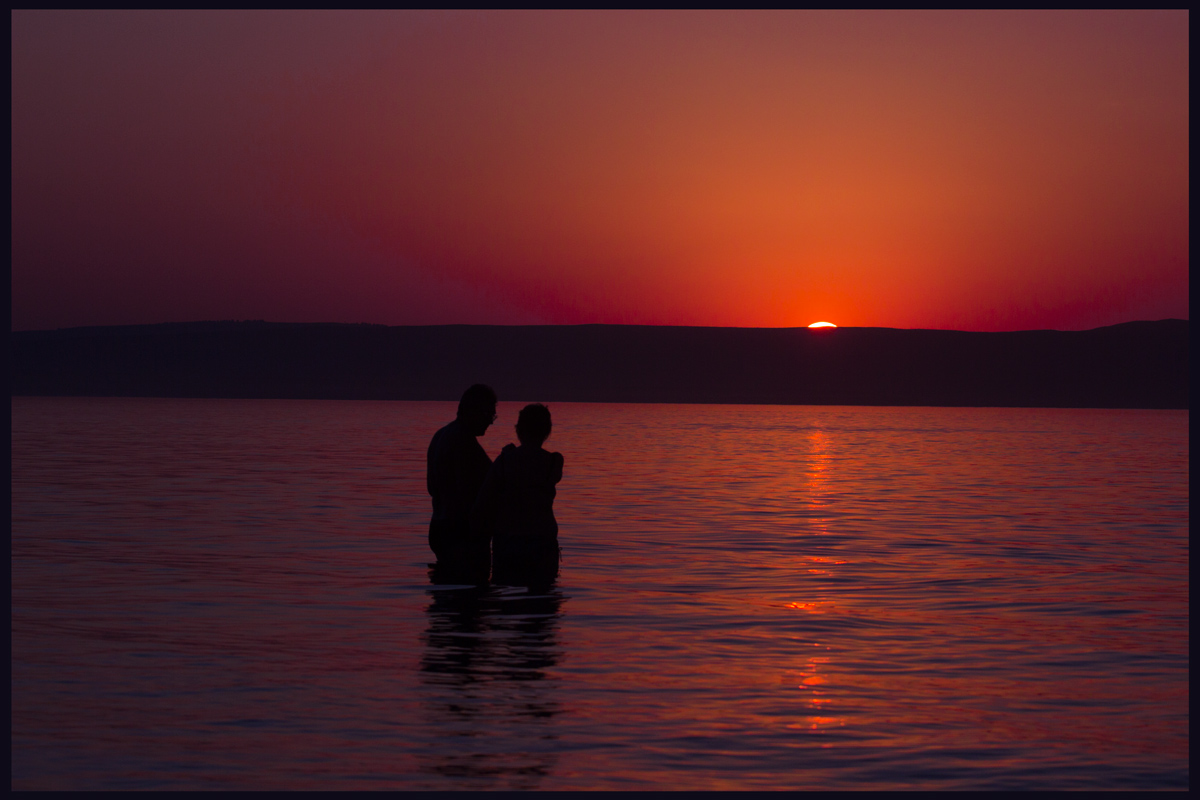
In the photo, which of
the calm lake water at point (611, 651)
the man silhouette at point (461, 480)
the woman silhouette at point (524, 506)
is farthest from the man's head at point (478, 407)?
the calm lake water at point (611, 651)

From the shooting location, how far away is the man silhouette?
A: 979 cm

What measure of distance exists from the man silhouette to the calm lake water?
17.3 inches

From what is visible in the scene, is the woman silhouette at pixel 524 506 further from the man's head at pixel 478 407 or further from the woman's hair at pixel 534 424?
the man's head at pixel 478 407

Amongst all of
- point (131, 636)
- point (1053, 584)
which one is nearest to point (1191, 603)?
point (1053, 584)

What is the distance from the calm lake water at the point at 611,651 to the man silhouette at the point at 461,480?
438 mm

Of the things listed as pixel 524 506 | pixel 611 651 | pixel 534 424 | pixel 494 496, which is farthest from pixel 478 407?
pixel 611 651

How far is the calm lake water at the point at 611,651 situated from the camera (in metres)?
6.30

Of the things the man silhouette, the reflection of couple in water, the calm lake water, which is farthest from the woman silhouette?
the calm lake water

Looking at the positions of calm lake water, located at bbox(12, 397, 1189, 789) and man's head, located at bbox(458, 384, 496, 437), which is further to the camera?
man's head, located at bbox(458, 384, 496, 437)

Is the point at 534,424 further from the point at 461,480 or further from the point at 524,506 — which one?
the point at 461,480

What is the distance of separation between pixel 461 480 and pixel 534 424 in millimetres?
835

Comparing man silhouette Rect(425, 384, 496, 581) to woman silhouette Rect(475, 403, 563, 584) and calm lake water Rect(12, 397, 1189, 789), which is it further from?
calm lake water Rect(12, 397, 1189, 789)

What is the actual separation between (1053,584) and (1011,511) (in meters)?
8.15

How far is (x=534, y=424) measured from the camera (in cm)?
956
